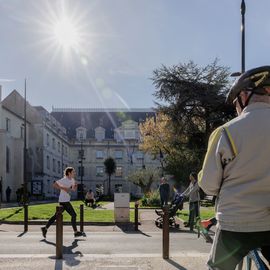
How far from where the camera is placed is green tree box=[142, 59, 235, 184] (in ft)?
122

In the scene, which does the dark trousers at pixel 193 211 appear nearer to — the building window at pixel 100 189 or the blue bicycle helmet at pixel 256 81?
the blue bicycle helmet at pixel 256 81

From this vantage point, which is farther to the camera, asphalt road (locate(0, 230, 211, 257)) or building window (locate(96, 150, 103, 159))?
building window (locate(96, 150, 103, 159))

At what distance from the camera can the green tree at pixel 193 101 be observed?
37.2 m

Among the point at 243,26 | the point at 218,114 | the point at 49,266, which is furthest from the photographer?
the point at 218,114

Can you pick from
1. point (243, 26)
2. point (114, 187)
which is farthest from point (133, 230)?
point (114, 187)

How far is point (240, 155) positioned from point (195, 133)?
1405 inches

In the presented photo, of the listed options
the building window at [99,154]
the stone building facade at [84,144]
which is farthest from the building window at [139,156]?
the building window at [99,154]

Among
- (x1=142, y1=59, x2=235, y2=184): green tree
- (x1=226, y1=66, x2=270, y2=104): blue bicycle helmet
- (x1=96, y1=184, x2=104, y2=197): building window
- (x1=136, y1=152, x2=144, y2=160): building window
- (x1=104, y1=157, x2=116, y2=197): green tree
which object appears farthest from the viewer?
(x1=136, y1=152, x2=144, y2=160): building window

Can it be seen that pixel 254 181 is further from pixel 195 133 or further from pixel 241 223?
pixel 195 133

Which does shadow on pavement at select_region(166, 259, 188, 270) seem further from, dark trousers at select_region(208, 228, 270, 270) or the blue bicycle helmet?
the blue bicycle helmet

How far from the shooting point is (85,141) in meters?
90.7

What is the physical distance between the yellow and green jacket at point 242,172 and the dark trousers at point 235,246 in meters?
0.04

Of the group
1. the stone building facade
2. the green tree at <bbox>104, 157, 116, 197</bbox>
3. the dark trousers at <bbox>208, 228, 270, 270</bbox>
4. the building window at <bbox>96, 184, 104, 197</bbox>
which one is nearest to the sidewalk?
the dark trousers at <bbox>208, 228, 270, 270</bbox>

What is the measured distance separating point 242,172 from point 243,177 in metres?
0.03
